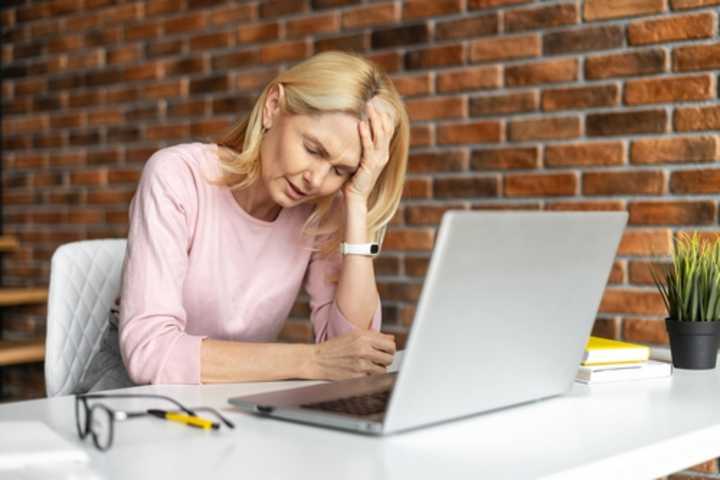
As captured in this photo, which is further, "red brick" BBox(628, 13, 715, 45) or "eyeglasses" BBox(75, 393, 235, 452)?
"red brick" BBox(628, 13, 715, 45)

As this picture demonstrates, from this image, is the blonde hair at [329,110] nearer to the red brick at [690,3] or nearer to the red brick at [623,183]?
the red brick at [623,183]

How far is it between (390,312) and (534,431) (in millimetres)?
1709

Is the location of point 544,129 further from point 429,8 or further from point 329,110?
point 329,110

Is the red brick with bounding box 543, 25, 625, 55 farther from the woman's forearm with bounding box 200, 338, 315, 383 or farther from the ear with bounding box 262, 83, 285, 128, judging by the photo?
the woman's forearm with bounding box 200, 338, 315, 383

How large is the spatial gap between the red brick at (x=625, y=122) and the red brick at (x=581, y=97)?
31 millimetres

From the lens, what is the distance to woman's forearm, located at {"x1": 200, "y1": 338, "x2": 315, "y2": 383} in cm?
155

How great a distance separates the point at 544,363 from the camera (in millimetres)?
1315

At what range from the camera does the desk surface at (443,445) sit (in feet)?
3.26

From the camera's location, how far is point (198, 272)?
1.90 metres

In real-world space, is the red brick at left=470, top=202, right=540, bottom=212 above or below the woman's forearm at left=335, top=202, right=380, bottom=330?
above

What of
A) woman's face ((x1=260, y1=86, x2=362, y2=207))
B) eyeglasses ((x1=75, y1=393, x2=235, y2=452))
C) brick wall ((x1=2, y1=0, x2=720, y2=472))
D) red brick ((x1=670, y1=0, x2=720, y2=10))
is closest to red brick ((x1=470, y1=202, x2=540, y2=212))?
brick wall ((x1=2, y1=0, x2=720, y2=472))

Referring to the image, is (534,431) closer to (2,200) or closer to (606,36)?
(606,36)

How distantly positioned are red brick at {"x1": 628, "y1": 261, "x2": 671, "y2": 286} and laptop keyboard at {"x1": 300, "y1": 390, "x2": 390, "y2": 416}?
1.28 meters

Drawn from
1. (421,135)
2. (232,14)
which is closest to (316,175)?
(421,135)
